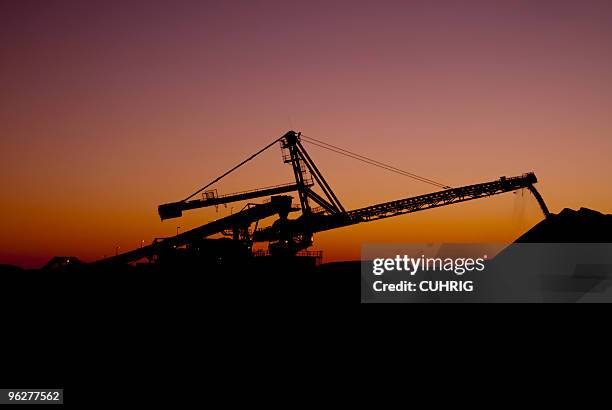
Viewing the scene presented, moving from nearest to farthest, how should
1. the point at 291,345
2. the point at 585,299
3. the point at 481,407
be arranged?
the point at 481,407 → the point at 291,345 → the point at 585,299

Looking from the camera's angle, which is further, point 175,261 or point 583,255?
point 175,261

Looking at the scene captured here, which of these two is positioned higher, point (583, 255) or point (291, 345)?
point (583, 255)

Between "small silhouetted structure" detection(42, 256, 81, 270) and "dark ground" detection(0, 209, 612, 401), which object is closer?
"dark ground" detection(0, 209, 612, 401)

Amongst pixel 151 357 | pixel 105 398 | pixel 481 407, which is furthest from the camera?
pixel 151 357

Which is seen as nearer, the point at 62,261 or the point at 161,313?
the point at 161,313

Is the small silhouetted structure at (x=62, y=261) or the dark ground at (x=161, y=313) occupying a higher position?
the small silhouetted structure at (x=62, y=261)

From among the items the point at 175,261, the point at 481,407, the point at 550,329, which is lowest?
the point at 481,407

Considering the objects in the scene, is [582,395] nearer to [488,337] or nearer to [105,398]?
[488,337]

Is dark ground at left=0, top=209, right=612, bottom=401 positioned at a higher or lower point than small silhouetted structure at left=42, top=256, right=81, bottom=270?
lower

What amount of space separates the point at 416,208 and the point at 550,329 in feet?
79.5

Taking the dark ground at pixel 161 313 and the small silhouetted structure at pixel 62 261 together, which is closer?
the dark ground at pixel 161 313

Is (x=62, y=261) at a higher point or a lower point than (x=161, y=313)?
higher

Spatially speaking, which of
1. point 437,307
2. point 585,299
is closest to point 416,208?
point 437,307

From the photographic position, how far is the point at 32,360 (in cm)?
2394
